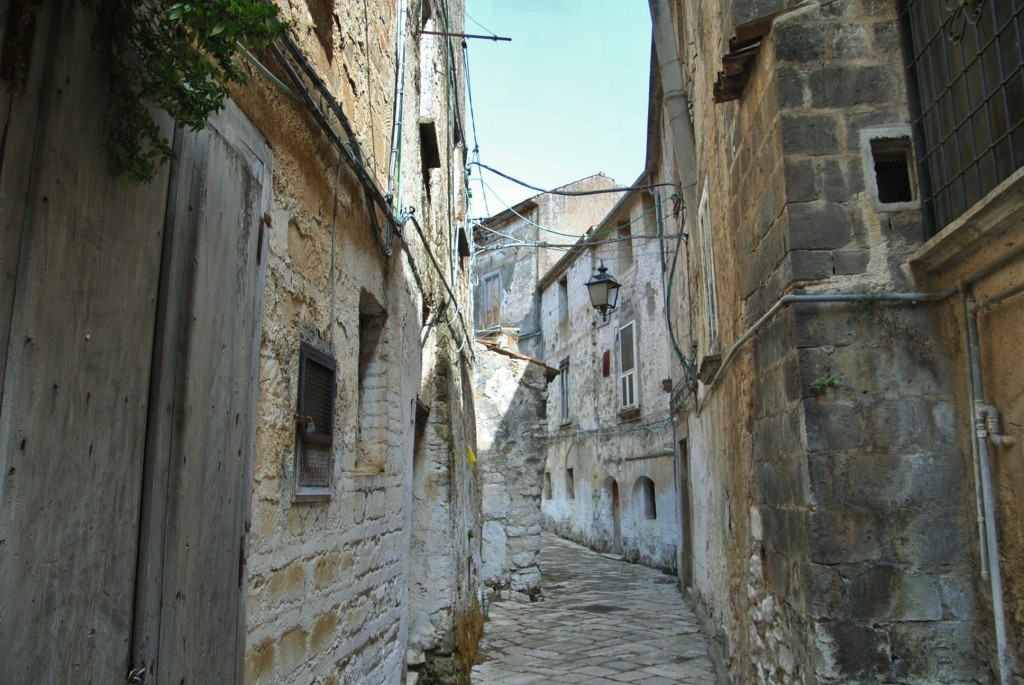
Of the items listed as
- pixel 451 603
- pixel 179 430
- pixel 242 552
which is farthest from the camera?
pixel 451 603

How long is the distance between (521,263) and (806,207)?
→ 21.0 m

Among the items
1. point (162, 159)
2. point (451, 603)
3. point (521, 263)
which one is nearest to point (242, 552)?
point (162, 159)

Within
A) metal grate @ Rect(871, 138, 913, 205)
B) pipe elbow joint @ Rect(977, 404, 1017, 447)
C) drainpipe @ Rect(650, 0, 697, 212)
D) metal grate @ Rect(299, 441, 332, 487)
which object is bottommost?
metal grate @ Rect(299, 441, 332, 487)

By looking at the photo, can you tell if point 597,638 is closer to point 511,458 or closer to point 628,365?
point 511,458

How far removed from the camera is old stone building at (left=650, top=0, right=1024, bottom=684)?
298 centimetres

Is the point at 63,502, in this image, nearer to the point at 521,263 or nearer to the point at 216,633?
the point at 216,633

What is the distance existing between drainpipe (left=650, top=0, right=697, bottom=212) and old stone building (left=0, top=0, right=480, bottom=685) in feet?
10.9

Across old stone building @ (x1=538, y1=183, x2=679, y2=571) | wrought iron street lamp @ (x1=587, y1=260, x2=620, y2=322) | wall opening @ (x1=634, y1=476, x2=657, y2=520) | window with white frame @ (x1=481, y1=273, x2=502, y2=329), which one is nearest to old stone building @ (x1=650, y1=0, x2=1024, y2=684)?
wrought iron street lamp @ (x1=587, y1=260, x2=620, y2=322)

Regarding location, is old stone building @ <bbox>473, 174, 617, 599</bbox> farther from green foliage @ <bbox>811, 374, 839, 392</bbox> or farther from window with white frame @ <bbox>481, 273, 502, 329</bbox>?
window with white frame @ <bbox>481, 273, 502, 329</bbox>

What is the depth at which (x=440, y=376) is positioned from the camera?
6379mm

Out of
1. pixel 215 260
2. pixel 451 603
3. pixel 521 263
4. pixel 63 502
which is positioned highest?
pixel 521 263

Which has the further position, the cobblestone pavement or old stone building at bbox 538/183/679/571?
old stone building at bbox 538/183/679/571

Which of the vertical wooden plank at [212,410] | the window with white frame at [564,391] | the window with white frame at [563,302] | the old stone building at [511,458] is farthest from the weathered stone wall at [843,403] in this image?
the window with white frame at [563,302]

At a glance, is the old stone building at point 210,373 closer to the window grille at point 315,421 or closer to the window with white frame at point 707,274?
the window grille at point 315,421
